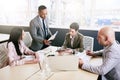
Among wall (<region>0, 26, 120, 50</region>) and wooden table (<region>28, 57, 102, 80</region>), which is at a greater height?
wall (<region>0, 26, 120, 50</region>)

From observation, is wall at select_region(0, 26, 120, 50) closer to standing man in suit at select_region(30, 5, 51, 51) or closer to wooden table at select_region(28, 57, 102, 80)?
standing man in suit at select_region(30, 5, 51, 51)

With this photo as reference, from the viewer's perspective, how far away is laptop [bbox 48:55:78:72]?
1.83m

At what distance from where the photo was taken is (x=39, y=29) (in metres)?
3.43

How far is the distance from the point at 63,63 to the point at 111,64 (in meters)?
0.48

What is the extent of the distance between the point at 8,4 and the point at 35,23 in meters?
2.02

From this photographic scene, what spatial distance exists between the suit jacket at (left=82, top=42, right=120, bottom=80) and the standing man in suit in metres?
1.58

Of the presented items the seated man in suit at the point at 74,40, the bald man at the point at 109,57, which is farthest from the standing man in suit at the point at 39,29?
the bald man at the point at 109,57

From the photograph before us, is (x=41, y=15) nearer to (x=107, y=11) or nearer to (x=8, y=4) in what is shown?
(x=107, y=11)

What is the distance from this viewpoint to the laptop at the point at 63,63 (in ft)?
5.99

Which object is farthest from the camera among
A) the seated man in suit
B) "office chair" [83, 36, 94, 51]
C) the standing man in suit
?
the standing man in suit

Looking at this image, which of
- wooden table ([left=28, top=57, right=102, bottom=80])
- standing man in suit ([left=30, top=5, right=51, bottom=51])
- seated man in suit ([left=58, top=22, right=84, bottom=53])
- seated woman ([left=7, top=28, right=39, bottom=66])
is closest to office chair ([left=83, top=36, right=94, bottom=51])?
seated man in suit ([left=58, top=22, right=84, bottom=53])

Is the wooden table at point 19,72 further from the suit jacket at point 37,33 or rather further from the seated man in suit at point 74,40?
the suit jacket at point 37,33

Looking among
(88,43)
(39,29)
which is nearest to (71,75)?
(88,43)

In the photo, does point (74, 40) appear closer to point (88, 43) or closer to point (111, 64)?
point (88, 43)
